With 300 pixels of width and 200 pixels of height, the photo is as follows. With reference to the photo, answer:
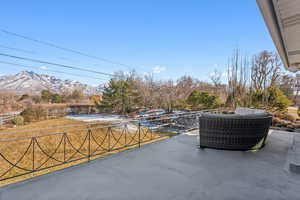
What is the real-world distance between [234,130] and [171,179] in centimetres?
165

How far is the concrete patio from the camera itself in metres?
1.71

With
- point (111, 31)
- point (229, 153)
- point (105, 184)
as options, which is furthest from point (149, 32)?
point (105, 184)

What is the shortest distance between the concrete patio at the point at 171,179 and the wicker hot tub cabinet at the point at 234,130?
0.19m

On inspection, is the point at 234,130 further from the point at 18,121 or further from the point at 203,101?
the point at 18,121

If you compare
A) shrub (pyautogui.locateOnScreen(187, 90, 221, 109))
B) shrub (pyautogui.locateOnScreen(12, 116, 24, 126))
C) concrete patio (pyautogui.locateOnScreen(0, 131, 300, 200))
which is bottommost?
shrub (pyautogui.locateOnScreen(12, 116, 24, 126))

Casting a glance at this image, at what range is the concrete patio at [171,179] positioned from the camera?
1.71 m

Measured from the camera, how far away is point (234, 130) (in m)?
3.03

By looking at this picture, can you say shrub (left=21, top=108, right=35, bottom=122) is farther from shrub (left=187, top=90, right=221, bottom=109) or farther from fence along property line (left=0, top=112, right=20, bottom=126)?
shrub (left=187, top=90, right=221, bottom=109)

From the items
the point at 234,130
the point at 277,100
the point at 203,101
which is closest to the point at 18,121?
the point at 203,101

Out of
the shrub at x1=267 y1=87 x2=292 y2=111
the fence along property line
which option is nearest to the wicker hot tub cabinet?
the shrub at x1=267 y1=87 x2=292 y2=111

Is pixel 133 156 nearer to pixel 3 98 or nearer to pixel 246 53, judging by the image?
pixel 246 53

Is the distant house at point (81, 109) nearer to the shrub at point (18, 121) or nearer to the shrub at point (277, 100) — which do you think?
the shrub at point (18, 121)

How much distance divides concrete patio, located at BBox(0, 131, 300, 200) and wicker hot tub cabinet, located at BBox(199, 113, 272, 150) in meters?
0.19

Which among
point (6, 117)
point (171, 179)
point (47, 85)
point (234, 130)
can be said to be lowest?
point (6, 117)
